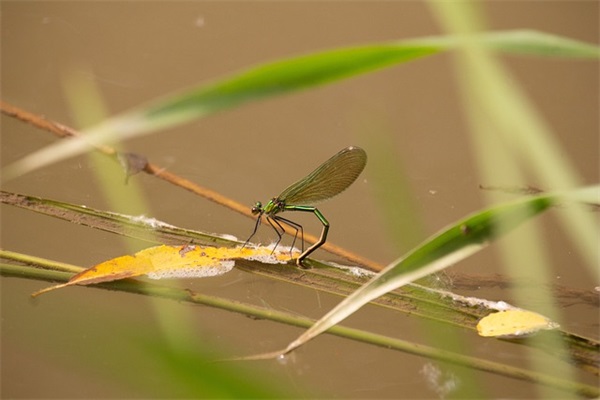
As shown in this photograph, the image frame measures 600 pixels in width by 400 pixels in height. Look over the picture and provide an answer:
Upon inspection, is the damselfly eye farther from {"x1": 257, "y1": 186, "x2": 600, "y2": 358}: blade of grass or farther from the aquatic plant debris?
{"x1": 257, "y1": 186, "x2": 600, "y2": 358}: blade of grass

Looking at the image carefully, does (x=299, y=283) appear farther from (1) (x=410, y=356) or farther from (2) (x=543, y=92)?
(2) (x=543, y=92)

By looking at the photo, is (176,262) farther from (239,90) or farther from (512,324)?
(239,90)

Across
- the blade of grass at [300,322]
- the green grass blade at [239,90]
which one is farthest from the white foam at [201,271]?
the green grass blade at [239,90]

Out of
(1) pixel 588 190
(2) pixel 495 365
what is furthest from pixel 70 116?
(1) pixel 588 190

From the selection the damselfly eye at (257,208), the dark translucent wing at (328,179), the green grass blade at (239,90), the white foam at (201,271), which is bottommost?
the green grass blade at (239,90)

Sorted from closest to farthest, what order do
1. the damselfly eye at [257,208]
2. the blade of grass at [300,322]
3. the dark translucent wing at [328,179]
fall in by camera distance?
the blade of grass at [300,322]
the dark translucent wing at [328,179]
the damselfly eye at [257,208]

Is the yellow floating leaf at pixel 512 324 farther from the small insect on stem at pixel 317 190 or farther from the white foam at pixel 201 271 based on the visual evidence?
the white foam at pixel 201 271
